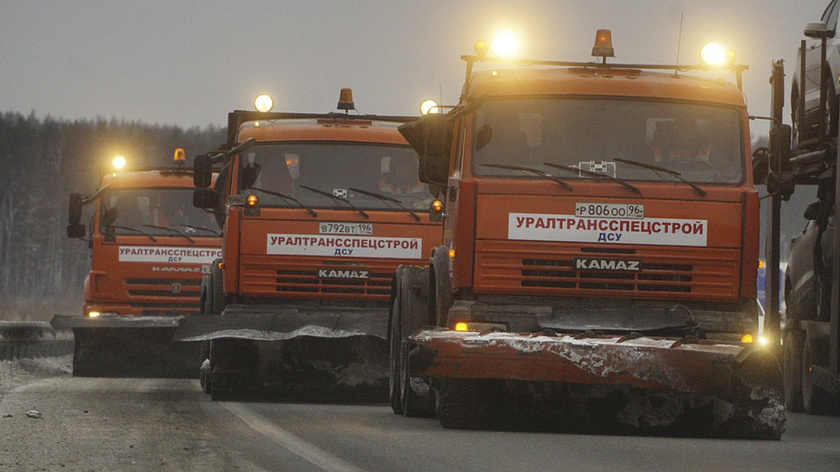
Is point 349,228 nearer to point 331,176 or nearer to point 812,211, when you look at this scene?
point 331,176

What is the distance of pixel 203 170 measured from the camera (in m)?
16.2

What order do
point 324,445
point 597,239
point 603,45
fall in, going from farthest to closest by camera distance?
point 603,45 → point 597,239 → point 324,445

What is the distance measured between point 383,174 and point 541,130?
4.59m

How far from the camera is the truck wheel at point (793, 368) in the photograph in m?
15.9

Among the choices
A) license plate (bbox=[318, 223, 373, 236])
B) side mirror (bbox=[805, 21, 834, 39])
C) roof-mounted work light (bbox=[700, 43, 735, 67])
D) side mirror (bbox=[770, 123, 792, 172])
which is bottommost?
license plate (bbox=[318, 223, 373, 236])

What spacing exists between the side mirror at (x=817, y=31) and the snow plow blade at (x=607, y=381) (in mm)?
4754

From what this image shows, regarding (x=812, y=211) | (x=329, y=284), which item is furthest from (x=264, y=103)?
(x=812, y=211)

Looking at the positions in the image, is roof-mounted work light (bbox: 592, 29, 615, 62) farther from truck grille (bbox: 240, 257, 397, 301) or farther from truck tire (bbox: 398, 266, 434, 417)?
truck grille (bbox: 240, 257, 397, 301)

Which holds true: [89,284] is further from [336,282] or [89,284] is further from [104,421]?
[104,421]

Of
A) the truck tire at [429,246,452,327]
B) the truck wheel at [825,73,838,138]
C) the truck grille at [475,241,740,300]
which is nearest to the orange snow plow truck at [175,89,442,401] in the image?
the truck tire at [429,246,452,327]

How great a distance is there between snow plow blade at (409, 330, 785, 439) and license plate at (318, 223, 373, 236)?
4.52 metres

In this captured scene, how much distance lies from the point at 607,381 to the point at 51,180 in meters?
112

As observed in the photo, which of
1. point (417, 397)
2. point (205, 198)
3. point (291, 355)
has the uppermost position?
point (205, 198)

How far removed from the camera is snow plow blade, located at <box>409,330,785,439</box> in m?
10.3
